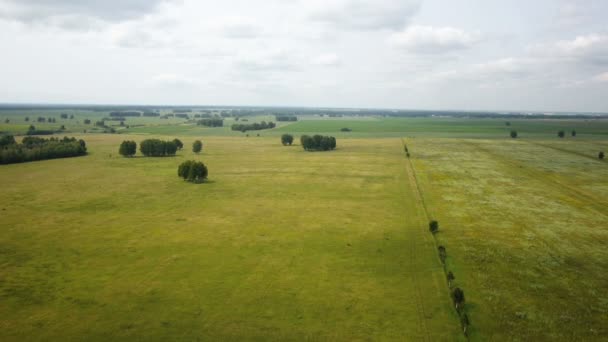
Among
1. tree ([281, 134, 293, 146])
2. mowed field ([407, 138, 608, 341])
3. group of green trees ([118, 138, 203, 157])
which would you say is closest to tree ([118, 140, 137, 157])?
group of green trees ([118, 138, 203, 157])

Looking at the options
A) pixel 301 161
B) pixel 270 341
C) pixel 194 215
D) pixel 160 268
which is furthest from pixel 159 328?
pixel 301 161

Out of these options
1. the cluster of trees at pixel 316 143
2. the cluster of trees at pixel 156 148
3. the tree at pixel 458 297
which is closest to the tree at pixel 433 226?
the tree at pixel 458 297

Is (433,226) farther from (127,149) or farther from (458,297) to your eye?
(127,149)

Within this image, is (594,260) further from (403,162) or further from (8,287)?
(403,162)

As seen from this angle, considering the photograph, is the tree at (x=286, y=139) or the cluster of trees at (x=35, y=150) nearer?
the cluster of trees at (x=35, y=150)

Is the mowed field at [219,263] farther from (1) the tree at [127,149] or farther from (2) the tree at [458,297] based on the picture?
(1) the tree at [127,149]
